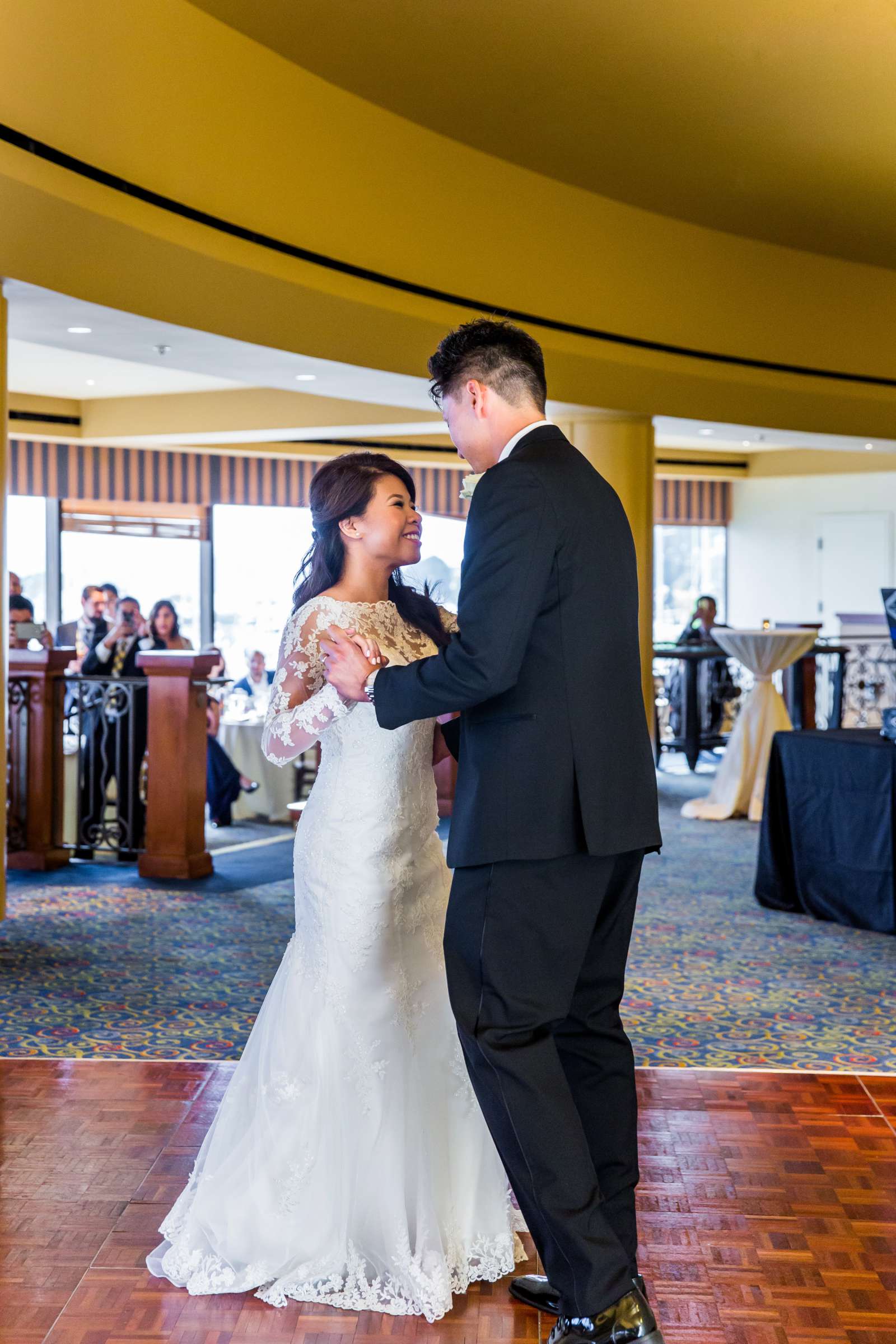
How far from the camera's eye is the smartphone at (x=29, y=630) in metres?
7.28

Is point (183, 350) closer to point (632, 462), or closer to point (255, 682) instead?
point (632, 462)

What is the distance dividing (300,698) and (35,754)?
4.35 meters

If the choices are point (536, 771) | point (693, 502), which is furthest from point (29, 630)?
point (693, 502)

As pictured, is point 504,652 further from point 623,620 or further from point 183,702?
point 183,702

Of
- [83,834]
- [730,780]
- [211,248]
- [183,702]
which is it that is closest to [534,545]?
[211,248]

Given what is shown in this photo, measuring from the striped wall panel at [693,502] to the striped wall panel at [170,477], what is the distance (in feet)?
9.20

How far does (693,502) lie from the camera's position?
1541 cm

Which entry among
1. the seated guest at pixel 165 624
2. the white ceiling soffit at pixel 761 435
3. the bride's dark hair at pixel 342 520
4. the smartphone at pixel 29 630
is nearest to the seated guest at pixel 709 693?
the white ceiling soffit at pixel 761 435

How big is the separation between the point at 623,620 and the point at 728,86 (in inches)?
181

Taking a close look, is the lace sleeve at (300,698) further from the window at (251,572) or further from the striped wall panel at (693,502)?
the striped wall panel at (693,502)

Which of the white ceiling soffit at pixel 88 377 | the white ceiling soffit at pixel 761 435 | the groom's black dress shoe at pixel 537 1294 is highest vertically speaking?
the white ceiling soffit at pixel 88 377

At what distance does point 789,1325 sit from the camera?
219 cm

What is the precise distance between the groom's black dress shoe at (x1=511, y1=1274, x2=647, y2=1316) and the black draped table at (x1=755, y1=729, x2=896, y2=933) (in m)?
3.26

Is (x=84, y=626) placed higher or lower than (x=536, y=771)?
higher
